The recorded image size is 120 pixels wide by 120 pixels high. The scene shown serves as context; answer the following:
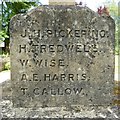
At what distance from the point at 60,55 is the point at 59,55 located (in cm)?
1

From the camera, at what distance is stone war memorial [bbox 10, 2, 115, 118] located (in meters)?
2.85

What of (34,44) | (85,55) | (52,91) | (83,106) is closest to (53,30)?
(34,44)

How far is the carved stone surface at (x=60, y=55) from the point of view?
2.85 m

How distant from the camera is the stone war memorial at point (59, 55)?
2.85 m

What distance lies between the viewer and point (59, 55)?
2877mm

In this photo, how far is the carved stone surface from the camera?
2854 millimetres

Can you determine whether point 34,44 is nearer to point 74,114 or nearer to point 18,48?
point 18,48

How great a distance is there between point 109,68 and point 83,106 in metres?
0.49

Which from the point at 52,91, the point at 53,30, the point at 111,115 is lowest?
the point at 111,115

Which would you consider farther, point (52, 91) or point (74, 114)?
point (52, 91)

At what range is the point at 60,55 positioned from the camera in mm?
2879

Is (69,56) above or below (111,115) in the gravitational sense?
above

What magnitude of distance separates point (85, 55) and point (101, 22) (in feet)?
Answer: 1.25

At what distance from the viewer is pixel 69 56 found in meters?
2.88
